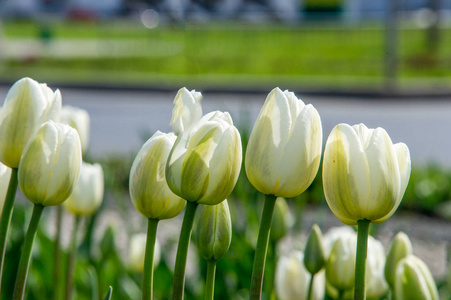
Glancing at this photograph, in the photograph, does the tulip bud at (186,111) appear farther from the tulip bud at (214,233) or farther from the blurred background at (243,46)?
the blurred background at (243,46)

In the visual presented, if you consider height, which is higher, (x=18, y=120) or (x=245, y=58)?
(x=245, y=58)

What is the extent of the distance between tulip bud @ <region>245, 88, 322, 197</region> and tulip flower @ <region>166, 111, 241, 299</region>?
0.03m

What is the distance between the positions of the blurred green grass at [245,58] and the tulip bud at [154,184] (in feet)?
31.2

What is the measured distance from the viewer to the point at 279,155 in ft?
2.42

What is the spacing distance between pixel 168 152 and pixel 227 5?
15919mm

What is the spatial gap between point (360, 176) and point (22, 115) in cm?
39

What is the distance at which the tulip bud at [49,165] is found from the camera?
2.48 ft

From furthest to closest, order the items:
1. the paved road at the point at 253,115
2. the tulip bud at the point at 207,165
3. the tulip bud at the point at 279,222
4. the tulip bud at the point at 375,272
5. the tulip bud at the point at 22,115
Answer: the paved road at the point at 253,115
the tulip bud at the point at 279,222
the tulip bud at the point at 375,272
the tulip bud at the point at 22,115
the tulip bud at the point at 207,165

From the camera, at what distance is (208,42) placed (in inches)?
643

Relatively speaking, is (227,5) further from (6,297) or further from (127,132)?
(6,297)

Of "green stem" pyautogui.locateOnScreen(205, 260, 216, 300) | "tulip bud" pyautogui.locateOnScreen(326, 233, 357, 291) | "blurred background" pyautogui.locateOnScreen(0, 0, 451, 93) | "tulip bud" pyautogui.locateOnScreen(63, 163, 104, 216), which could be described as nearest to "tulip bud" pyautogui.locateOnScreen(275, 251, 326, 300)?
"tulip bud" pyautogui.locateOnScreen(326, 233, 357, 291)

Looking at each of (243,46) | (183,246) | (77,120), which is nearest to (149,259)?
(183,246)

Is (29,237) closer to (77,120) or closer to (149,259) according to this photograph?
(149,259)

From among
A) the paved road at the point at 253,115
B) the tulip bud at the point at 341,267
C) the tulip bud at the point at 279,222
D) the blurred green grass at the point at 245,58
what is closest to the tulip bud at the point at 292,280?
the tulip bud at the point at 279,222
